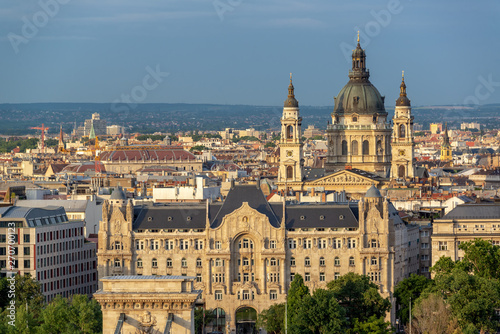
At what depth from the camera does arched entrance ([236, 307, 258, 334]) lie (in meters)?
142

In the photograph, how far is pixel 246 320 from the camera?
14425 centimetres

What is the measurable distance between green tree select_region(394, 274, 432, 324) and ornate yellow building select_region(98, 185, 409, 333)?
3.89 meters

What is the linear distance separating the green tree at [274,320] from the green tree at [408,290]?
10.5 meters

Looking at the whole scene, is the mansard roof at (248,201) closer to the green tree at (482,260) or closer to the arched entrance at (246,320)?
the arched entrance at (246,320)

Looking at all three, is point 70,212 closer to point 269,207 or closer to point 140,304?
point 269,207

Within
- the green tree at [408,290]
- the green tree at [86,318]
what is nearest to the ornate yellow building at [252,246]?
the green tree at [408,290]

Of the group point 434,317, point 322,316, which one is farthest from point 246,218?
point 434,317

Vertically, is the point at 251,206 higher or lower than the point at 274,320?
higher

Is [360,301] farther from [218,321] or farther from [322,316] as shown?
[218,321]

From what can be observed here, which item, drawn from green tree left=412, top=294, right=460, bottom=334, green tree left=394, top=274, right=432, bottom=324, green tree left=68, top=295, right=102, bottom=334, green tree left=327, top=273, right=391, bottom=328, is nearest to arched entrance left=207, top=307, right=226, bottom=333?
green tree left=327, top=273, right=391, bottom=328

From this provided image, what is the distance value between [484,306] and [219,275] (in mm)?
29888

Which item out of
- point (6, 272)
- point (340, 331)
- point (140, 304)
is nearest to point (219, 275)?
point (6, 272)

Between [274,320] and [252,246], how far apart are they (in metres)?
18.6

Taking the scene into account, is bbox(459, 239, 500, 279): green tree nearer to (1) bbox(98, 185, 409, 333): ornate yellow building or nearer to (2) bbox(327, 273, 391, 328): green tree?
(1) bbox(98, 185, 409, 333): ornate yellow building
